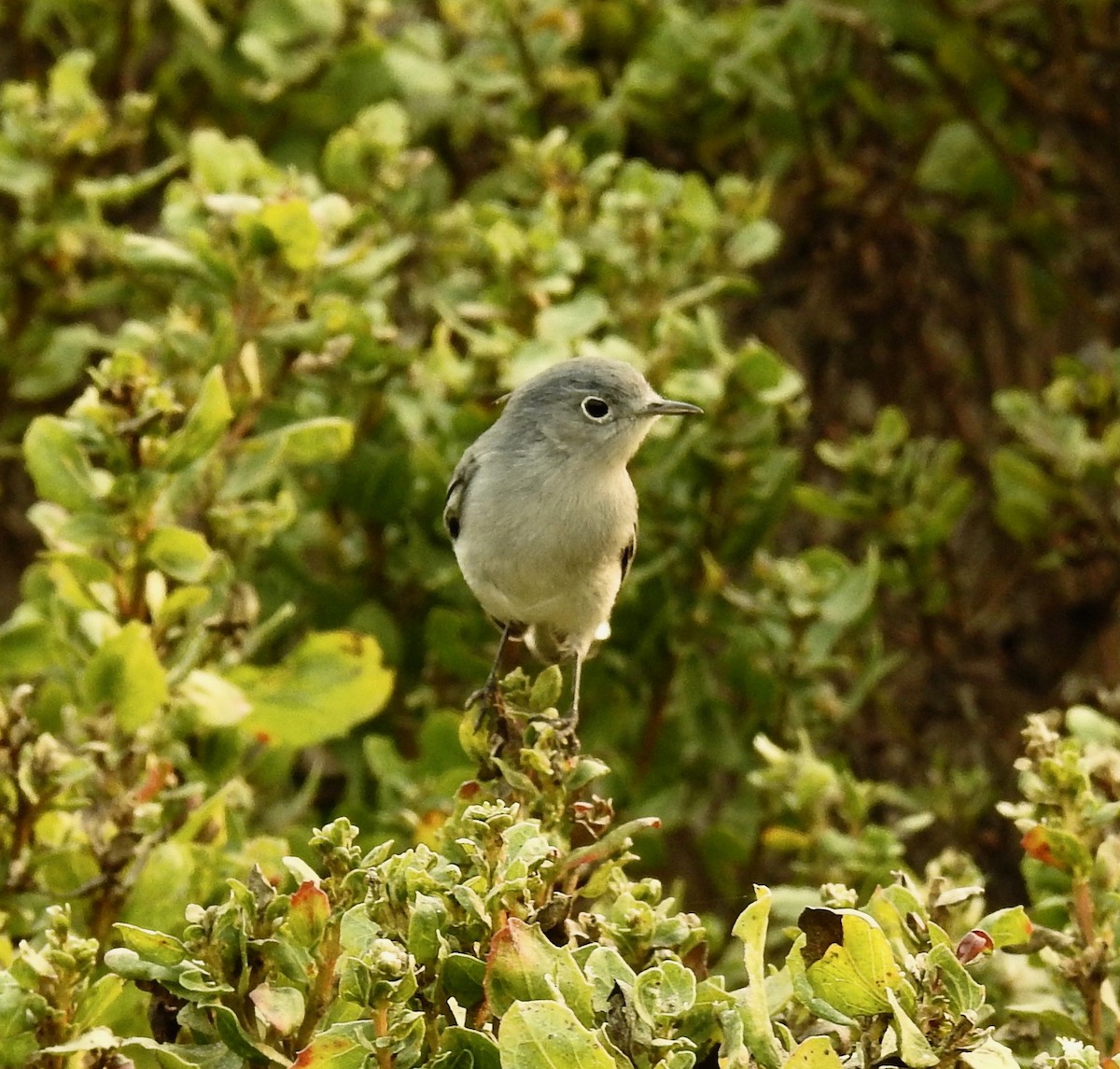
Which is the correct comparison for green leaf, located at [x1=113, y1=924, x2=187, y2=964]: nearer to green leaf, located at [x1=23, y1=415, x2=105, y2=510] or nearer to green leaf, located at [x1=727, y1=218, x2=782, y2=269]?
green leaf, located at [x1=23, y1=415, x2=105, y2=510]

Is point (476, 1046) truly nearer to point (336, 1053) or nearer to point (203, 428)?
point (336, 1053)

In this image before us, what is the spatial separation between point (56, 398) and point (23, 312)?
88cm

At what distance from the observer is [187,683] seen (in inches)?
118

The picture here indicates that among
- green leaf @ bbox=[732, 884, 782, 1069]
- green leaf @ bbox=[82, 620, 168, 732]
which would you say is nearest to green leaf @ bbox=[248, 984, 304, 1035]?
green leaf @ bbox=[732, 884, 782, 1069]

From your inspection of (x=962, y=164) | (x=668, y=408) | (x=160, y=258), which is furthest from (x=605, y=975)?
(x=962, y=164)

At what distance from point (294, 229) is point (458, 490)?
633mm

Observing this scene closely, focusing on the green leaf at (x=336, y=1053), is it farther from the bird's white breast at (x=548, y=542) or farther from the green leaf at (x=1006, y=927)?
the bird's white breast at (x=548, y=542)

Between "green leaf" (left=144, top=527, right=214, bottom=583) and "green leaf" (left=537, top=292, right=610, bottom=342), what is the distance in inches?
40.5

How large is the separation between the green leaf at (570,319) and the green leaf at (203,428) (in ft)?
3.09

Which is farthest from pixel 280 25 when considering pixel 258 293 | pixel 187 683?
pixel 187 683

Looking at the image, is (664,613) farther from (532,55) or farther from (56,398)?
(56,398)

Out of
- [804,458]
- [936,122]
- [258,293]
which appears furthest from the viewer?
[804,458]

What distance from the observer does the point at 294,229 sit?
337 cm

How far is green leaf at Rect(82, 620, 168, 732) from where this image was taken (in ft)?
9.36
